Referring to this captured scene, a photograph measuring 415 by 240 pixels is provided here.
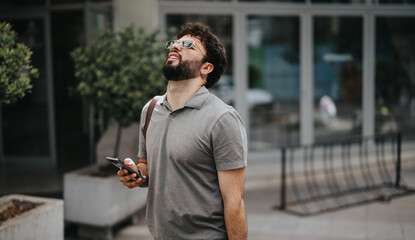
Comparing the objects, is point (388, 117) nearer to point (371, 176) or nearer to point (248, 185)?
point (371, 176)

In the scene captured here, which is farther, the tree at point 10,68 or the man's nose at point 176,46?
the tree at point 10,68

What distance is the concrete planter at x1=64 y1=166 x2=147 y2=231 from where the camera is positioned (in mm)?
5273

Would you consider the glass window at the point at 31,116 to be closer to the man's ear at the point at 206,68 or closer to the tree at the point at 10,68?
the tree at the point at 10,68

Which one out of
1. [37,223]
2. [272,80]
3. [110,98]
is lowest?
[37,223]

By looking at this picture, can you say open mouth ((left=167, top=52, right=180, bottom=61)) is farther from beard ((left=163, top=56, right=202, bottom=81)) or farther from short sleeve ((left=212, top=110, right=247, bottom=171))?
short sleeve ((left=212, top=110, right=247, bottom=171))

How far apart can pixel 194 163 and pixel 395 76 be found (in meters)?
8.23

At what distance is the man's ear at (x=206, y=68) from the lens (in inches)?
103

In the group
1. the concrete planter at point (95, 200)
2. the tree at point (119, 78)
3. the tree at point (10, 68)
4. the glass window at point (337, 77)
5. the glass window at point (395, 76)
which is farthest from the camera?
the glass window at point (395, 76)

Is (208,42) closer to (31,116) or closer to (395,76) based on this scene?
(31,116)

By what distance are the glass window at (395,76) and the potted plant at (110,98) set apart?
5.54 meters

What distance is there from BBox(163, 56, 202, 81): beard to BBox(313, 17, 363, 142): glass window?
6.87 meters

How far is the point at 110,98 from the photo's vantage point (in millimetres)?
5477

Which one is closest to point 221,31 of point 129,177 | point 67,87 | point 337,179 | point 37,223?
point 67,87

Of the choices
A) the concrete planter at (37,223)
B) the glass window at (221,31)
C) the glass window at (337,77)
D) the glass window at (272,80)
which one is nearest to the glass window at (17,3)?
the glass window at (221,31)
